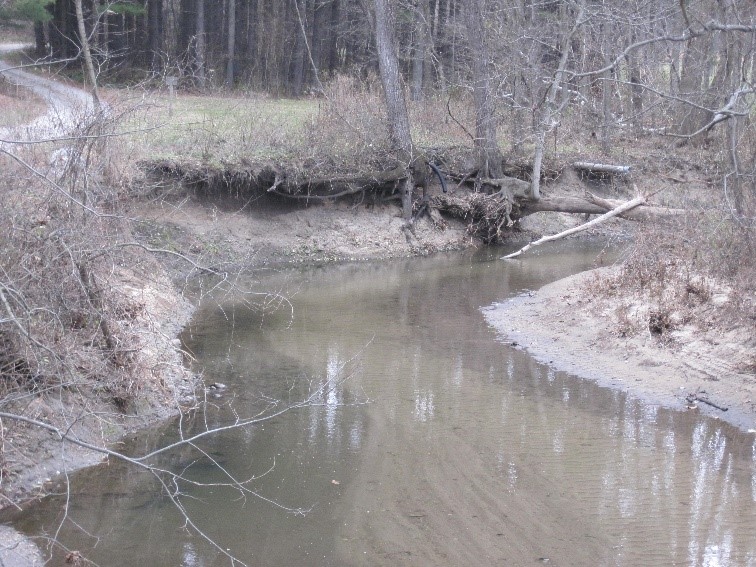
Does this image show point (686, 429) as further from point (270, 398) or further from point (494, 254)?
point (494, 254)

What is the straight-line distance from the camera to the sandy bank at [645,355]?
1027 centimetres

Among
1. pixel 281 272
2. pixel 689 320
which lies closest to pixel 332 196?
pixel 281 272

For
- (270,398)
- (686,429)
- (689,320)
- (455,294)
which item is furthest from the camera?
(455,294)

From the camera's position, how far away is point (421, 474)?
8125 mm

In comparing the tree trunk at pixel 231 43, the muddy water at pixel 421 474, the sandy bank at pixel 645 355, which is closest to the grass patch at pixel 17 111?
the muddy water at pixel 421 474

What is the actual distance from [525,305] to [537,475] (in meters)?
7.32

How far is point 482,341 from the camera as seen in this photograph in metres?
13.1

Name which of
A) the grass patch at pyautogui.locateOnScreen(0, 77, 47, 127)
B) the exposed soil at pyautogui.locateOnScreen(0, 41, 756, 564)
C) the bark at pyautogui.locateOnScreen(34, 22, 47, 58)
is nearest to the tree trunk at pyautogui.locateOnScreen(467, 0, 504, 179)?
the exposed soil at pyautogui.locateOnScreen(0, 41, 756, 564)

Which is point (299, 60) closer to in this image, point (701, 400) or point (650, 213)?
point (650, 213)

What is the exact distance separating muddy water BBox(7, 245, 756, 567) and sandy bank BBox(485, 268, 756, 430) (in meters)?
0.35

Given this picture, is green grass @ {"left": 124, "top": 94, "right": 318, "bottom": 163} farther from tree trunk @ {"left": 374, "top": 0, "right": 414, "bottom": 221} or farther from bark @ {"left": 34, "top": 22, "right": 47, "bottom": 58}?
bark @ {"left": 34, "top": 22, "right": 47, "bottom": 58}

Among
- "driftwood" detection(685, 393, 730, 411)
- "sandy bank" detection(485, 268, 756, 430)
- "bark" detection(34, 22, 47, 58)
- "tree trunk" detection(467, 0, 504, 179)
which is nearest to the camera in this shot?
"driftwood" detection(685, 393, 730, 411)

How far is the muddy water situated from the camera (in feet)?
22.2

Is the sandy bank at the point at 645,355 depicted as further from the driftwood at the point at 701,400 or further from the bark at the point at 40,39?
the bark at the point at 40,39
